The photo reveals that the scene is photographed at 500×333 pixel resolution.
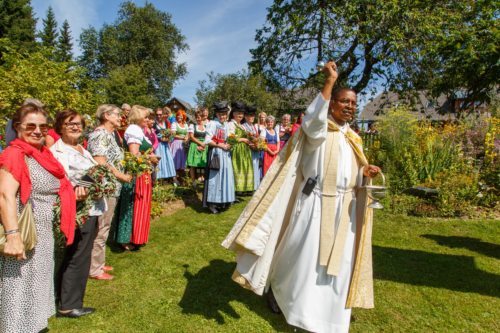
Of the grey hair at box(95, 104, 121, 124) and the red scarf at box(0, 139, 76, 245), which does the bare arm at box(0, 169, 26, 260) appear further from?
the grey hair at box(95, 104, 121, 124)

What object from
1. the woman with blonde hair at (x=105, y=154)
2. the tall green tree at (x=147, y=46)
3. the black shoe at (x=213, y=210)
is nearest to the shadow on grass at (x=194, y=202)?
the black shoe at (x=213, y=210)

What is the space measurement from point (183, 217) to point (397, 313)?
450cm

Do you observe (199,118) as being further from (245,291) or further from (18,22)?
(18,22)

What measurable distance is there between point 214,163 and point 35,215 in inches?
187

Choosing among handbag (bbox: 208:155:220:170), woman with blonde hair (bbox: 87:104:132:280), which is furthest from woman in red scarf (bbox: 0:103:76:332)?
handbag (bbox: 208:155:220:170)

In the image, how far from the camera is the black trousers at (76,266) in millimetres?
3395

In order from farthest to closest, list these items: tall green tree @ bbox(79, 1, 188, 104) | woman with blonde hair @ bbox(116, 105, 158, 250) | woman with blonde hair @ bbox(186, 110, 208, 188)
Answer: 1. tall green tree @ bbox(79, 1, 188, 104)
2. woman with blonde hair @ bbox(186, 110, 208, 188)
3. woman with blonde hair @ bbox(116, 105, 158, 250)

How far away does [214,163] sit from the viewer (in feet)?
24.2

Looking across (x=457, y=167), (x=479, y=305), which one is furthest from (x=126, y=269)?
(x=457, y=167)

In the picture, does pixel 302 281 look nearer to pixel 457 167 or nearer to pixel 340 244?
pixel 340 244

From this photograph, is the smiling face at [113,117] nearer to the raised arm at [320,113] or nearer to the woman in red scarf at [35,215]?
the woman in red scarf at [35,215]

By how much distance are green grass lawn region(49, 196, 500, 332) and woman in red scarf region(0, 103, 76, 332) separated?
77cm

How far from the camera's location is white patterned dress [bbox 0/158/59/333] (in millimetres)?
2574

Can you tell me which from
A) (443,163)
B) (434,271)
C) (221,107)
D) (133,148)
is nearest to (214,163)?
(221,107)
